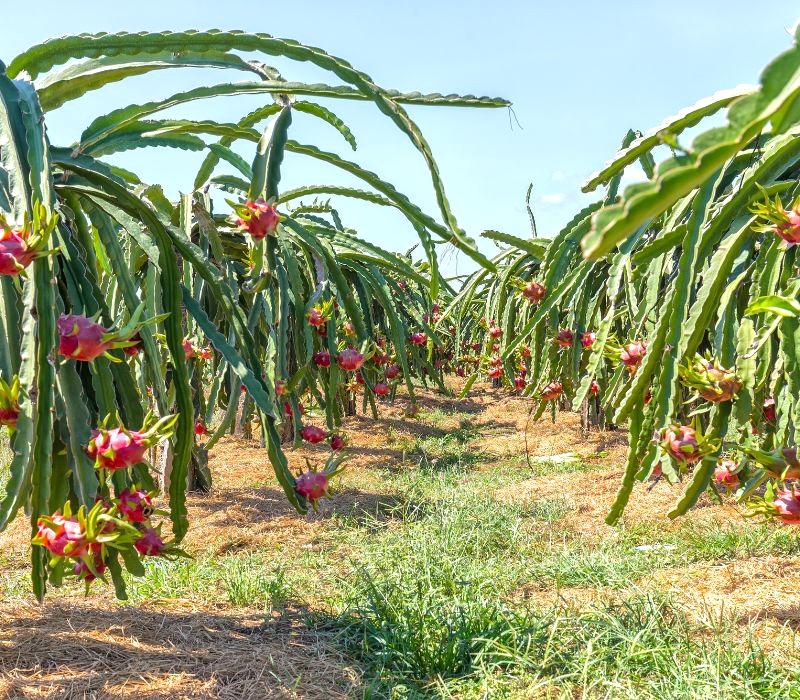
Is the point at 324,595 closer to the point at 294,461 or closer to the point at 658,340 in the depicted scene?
the point at 658,340

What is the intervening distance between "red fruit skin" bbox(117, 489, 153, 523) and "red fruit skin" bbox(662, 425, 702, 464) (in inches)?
56.6

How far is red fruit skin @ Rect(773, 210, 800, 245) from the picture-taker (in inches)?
78.9

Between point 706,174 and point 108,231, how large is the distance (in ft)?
6.70

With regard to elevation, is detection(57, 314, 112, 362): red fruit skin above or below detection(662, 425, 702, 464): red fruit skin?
above

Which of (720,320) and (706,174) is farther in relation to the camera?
(720,320)

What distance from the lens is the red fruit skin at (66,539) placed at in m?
1.30

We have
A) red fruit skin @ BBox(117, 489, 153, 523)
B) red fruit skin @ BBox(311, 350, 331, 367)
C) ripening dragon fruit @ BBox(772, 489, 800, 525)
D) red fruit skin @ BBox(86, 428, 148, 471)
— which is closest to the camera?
red fruit skin @ BBox(86, 428, 148, 471)

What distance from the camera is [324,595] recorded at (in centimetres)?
313

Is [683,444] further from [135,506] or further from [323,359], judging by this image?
[323,359]

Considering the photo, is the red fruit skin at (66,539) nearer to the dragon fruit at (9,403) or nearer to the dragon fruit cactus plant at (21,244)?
the dragon fruit at (9,403)

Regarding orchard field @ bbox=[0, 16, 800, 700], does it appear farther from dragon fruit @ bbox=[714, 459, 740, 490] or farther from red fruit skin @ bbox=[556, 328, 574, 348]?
red fruit skin @ bbox=[556, 328, 574, 348]

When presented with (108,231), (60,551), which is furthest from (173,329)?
(60,551)

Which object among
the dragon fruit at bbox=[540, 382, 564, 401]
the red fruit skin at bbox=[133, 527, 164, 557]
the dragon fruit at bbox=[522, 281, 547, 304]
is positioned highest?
the dragon fruit at bbox=[522, 281, 547, 304]

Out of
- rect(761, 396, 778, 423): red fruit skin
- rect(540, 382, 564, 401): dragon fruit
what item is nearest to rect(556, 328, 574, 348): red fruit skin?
rect(540, 382, 564, 401): dragon fruit
